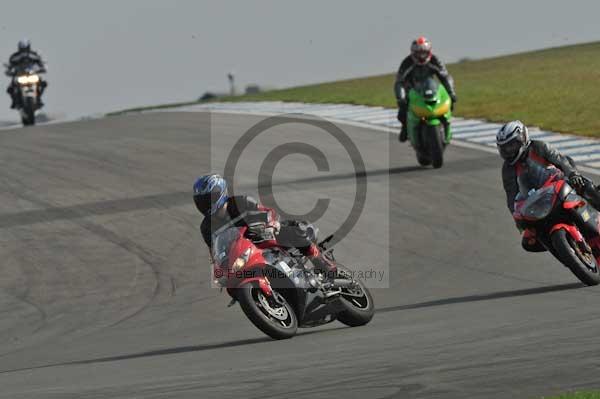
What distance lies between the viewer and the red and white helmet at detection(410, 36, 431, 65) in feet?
63.8

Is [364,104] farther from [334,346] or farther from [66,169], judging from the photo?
[334,346]

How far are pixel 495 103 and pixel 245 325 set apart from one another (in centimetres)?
1705

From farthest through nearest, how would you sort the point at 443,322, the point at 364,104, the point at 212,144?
the point at 364,104 < the point at 212,144 < the point at 443,322

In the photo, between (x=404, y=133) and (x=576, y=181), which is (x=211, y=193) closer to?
(x=576, y=181)

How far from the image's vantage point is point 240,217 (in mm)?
9570

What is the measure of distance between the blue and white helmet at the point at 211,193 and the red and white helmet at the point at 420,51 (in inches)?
410

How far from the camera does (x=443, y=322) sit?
9539 millimetres

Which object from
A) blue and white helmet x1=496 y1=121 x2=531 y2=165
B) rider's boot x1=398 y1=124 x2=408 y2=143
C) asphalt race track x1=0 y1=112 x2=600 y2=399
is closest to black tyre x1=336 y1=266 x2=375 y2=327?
asphalt race track x1=0 y1=112 x2=600 y2=399

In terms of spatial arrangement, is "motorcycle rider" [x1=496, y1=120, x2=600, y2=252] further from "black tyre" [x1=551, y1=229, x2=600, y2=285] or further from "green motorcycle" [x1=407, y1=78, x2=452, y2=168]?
"green motorcycle" [x1=407, y1=78, x2=452, y2=168]

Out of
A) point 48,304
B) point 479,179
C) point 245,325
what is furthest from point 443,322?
point 479,179

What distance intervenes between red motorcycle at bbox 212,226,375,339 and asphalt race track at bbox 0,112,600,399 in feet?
0.60

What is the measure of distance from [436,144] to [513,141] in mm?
8197

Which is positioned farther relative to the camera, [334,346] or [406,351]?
[334,346]

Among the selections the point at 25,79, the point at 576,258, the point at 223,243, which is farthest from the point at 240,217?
the point at 25,79
